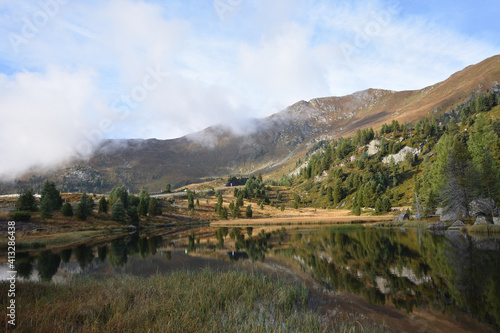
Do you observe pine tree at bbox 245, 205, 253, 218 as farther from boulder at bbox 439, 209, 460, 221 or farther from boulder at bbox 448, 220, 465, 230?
boulder at bbox 448, 220, 465, 230

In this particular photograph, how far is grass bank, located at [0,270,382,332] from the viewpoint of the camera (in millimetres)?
8938

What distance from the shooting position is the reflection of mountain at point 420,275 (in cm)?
1366

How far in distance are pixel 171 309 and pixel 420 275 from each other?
1854 centimetres

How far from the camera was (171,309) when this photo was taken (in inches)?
440

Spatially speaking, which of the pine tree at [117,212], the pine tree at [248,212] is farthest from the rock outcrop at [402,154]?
the pine tree at [117,212]

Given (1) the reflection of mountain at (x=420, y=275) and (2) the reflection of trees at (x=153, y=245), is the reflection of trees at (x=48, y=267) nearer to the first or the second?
(2) the reflection of trees at (x=153, y=245)

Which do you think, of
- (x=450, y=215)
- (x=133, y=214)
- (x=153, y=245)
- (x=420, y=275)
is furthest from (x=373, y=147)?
(x=420, y=275)

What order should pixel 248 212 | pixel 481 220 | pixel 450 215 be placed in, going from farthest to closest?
pixel 248 212 < pixel 450 215 < pixel 481 220

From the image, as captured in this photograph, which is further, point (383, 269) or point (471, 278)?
point (383, 269)

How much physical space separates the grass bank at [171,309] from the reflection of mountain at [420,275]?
5.40 metres

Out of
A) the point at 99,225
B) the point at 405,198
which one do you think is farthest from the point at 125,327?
the point at 405,198

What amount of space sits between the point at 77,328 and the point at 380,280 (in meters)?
18.7

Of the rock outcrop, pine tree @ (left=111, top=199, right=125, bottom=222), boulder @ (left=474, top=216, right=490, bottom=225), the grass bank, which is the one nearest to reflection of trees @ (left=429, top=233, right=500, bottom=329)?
the grass bank

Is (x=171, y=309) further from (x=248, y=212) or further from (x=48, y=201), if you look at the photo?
(x=248, y=212)
